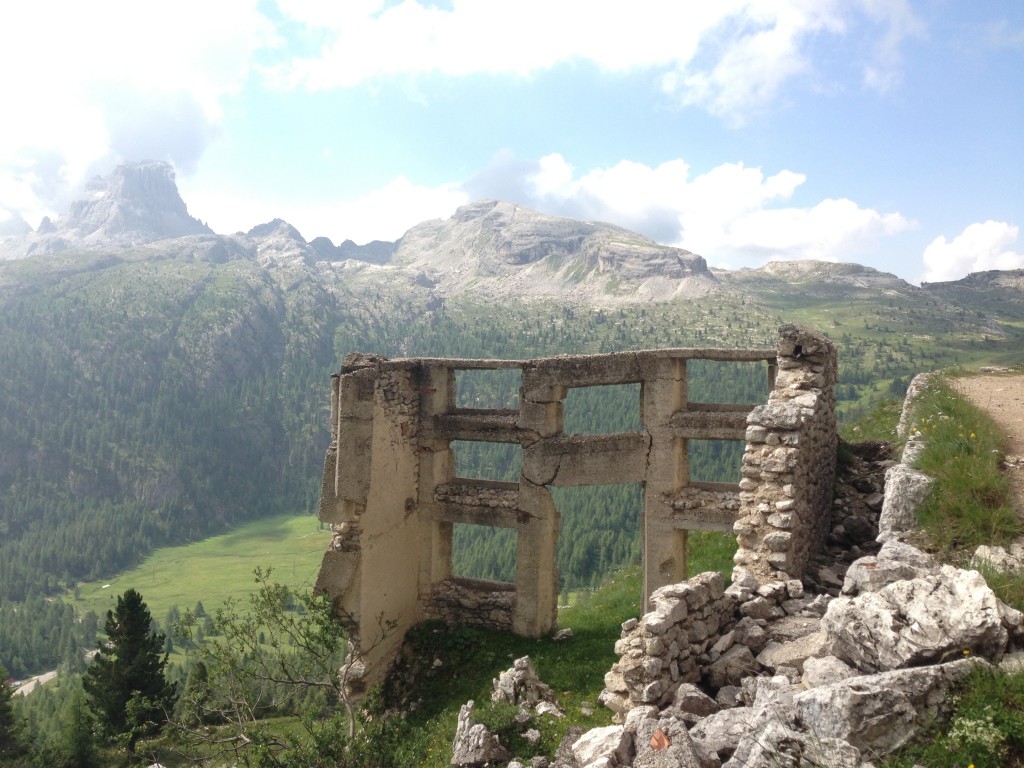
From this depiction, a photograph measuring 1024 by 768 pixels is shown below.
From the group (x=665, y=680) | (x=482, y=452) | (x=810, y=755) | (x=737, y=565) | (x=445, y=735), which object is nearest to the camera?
(x=810, y=755)

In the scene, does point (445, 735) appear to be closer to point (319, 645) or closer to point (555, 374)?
point (319, 645)

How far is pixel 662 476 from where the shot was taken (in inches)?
763

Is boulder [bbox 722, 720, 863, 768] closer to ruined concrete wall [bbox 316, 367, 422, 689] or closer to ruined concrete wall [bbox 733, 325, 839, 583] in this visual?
ruined concrete wall [bbox 733, 325, 839, 583]

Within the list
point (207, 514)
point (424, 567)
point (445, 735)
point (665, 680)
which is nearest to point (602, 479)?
point (424, 567)

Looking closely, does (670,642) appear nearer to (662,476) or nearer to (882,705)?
(882,705)

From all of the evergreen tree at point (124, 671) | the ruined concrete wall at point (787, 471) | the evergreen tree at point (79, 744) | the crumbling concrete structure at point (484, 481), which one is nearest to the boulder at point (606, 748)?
the ruined concrete wall at point (787, 471)

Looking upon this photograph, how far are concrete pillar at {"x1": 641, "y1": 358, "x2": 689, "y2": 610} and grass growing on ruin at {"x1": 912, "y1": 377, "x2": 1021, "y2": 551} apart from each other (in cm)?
791

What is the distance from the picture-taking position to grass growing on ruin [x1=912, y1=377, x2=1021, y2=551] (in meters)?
8.45

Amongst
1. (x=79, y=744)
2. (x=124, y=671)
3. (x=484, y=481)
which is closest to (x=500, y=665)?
(x=484, y=481)

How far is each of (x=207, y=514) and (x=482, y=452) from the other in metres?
75.3

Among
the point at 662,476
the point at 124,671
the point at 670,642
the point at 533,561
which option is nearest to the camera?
the point at 670,642

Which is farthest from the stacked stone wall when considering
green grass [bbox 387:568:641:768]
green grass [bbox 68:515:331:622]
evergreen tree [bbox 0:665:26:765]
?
green grass [bbox 68:515:331:622]

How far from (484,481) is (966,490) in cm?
1454

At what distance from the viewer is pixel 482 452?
140m
